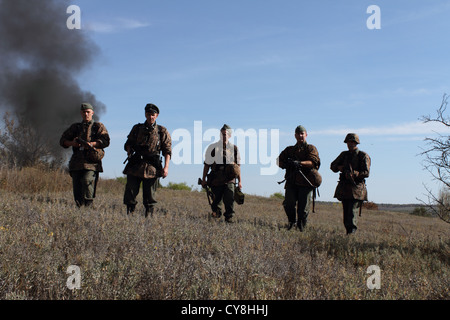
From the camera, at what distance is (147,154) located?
7457mm

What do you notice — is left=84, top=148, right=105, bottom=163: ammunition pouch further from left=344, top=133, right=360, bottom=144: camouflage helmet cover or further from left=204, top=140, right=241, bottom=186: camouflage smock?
left=344, top=133, right=360, bottom=144: camouflage helmet cover

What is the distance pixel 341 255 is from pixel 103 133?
497 cm

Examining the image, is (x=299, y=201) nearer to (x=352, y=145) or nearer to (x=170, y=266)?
(x=352, y=145)

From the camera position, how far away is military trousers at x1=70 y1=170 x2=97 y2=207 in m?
7.66

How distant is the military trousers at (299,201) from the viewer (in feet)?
27.3

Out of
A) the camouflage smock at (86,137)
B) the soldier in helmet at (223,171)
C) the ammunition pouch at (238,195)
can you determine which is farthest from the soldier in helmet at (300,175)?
the camouflage smock at (86,137)

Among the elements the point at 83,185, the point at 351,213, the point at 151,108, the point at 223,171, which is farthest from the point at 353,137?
the point at 83,185

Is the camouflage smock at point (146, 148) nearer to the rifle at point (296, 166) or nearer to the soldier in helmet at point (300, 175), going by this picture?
the rifle at point (296, 166)

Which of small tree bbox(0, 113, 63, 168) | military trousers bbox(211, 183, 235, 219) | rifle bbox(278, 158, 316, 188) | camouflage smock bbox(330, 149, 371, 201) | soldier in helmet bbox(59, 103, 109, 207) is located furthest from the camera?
small tree bbox(0, 113, 63, 168)

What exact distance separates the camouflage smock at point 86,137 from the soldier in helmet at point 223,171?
92.0 inches

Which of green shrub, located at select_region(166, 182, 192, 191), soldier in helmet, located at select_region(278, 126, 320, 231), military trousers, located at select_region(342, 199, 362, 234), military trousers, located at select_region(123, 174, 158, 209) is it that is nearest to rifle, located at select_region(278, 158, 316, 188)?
soldier in helmet, located at select_region(278, 126, 320, 231)

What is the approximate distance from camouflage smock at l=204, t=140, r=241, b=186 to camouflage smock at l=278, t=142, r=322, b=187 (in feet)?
3.43
